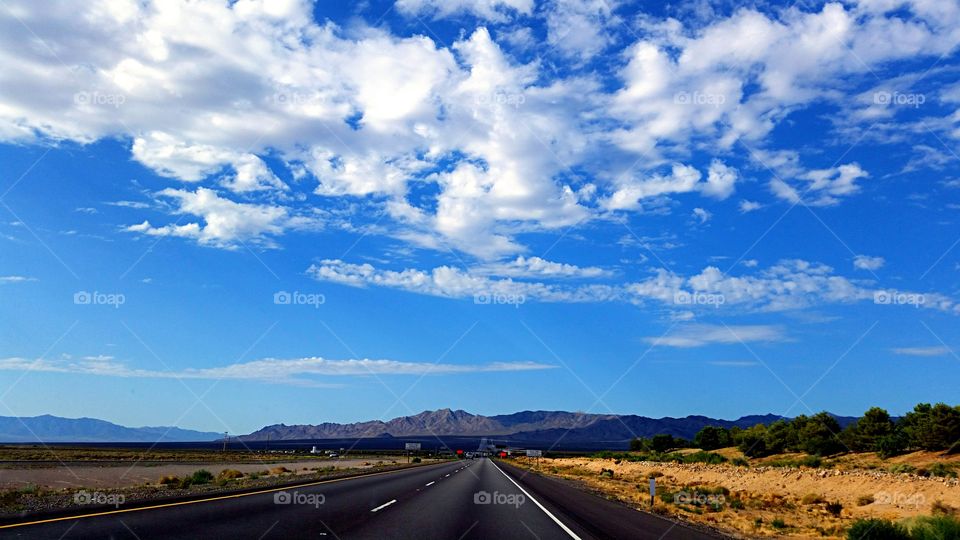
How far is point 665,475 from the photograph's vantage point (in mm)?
63719

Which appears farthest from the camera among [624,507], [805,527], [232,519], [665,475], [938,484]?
[665,475]

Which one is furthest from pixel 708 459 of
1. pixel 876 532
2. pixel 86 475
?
pixel 876 532

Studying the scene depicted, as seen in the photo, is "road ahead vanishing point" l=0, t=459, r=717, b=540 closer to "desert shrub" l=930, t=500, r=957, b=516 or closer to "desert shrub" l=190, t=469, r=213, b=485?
"desert shrub" l=930, t=500, r=957, b=516

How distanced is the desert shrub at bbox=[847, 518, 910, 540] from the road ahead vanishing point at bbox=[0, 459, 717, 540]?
134 inches

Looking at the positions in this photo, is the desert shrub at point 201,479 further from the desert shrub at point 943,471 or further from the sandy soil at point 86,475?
the desert shrub at point 943,471

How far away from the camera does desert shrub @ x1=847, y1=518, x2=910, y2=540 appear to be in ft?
51.7

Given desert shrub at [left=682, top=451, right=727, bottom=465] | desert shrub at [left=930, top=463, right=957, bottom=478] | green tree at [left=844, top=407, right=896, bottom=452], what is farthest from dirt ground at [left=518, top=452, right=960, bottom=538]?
desert shrub at [left=682, top=451, right=727, bottom=465]

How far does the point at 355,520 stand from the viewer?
1551 cm

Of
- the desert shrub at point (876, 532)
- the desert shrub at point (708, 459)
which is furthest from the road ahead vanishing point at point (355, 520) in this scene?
the desert shrub at point (708, 459)

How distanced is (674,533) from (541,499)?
33.2 ft

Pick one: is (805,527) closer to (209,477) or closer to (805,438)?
(209,477)

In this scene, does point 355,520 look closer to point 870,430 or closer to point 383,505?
point 383,505

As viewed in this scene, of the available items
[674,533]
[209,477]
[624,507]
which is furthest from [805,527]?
[209,477]

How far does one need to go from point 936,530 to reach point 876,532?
3.94 ft
